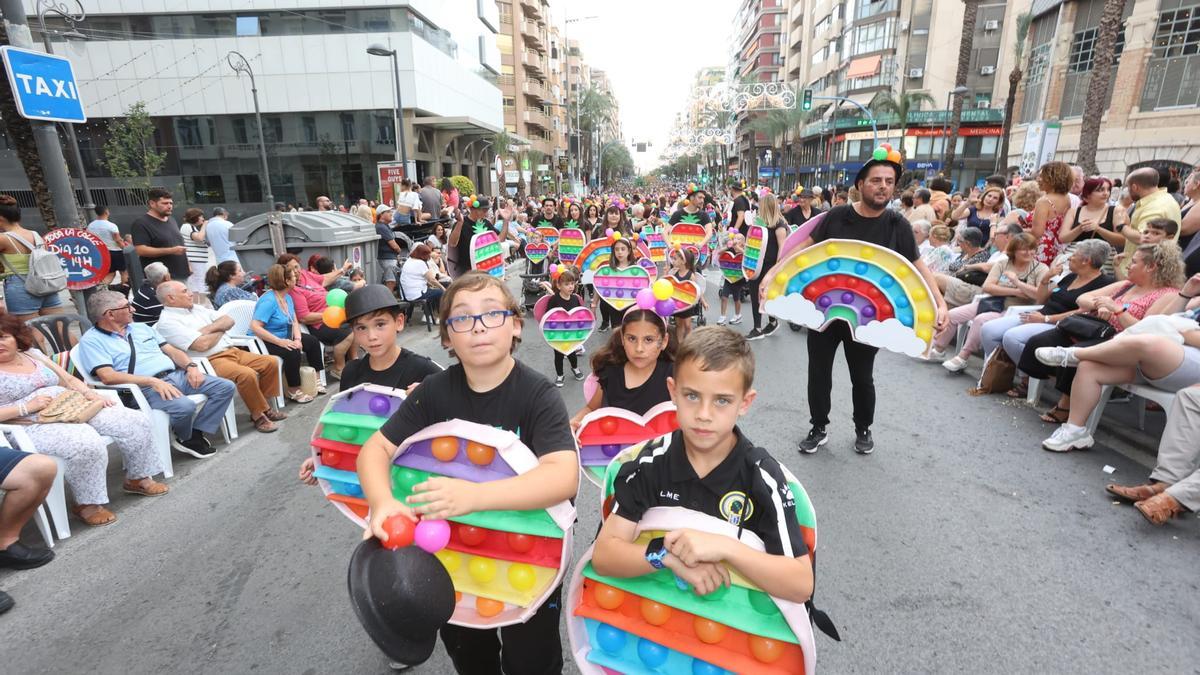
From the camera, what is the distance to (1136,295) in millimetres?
4762

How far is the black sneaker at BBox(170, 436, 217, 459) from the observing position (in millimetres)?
5043

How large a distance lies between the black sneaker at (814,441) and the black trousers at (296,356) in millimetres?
5290

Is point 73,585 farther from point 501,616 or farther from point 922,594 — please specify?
point 922,594

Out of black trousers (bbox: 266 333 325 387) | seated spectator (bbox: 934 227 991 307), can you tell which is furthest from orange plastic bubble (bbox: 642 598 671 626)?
seated spectator (bbox: 934 227 991 307)

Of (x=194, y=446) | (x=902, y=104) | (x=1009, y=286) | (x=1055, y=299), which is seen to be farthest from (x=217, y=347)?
(x=902, y=104)

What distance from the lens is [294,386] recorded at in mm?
6660

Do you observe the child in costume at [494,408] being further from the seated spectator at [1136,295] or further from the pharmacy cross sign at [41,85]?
the pharmacy cross sign at [41,85]

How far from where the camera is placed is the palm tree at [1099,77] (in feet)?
55.1

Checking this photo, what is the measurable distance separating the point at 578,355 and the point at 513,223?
1155 centimetres

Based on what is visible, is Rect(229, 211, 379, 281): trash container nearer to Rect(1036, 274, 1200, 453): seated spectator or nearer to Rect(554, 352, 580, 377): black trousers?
Rect(554, 352, 580, 377): black trousers

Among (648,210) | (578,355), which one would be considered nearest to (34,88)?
(578,355)

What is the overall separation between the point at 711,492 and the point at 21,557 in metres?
4.30

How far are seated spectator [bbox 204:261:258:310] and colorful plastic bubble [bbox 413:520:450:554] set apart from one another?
6.55 meters

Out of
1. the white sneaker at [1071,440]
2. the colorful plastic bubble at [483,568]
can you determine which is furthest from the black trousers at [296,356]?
the white sneaker at [1071,440]
